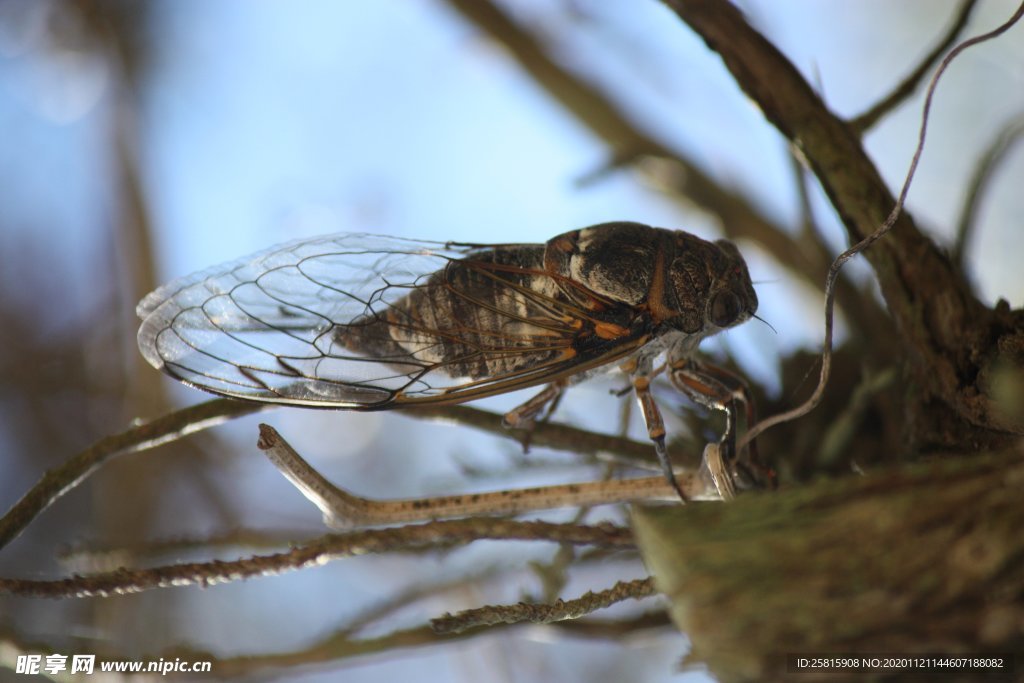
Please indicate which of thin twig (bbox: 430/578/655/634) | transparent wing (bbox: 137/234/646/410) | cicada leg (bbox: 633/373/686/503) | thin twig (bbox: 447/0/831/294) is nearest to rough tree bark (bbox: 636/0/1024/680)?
thin twig (bbox: 430/578/655/634)

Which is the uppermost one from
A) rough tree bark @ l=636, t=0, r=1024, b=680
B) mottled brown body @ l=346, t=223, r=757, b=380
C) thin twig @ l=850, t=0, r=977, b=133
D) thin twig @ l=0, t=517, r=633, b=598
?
thin twig @ l=850, t=0, r=977, b=133

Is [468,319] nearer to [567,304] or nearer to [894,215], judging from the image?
[567,304]

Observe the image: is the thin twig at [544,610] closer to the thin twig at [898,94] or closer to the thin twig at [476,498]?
the thin twig at [476,498]

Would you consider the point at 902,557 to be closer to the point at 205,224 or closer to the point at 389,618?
the point at 389,618

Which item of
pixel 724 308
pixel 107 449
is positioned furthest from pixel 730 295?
pixel 107 449

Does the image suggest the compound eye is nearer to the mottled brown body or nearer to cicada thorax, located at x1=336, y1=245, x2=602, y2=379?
the mottled brown body

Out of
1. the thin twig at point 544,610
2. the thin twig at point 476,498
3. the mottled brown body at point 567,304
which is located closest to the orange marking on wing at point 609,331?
the mottled brown body at point 567,304

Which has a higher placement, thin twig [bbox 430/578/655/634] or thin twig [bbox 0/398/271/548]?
thin twig [bbox 0/398/271/548]
